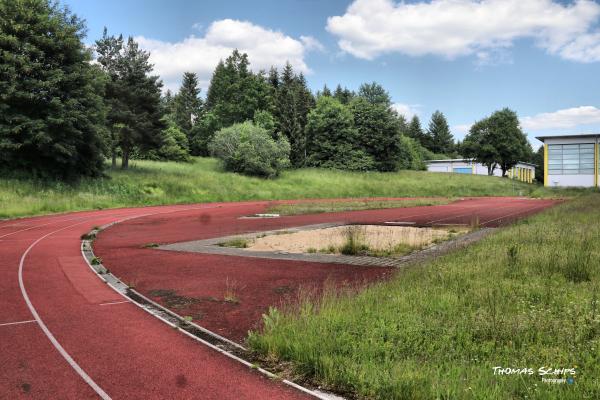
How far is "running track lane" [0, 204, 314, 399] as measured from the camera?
4598 millimetres

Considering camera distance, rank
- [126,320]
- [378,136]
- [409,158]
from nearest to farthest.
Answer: [126,320]
[378,136]
[409,158]

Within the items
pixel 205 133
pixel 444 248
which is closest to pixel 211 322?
pixel 444 248

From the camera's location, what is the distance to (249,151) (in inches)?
2136

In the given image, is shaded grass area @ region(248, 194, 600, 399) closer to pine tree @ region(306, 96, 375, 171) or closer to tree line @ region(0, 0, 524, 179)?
tree line @ region(0, 0, 524, 179)

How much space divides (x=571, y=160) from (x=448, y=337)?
7379 centimetres

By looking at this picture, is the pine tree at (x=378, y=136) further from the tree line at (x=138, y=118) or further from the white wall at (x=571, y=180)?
the white wall at (x=571, y=180)

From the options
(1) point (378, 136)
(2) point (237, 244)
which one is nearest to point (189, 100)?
(1) point (378, 136)

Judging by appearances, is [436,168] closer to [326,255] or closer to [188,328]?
[326,255]

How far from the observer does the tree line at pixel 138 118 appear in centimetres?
3033

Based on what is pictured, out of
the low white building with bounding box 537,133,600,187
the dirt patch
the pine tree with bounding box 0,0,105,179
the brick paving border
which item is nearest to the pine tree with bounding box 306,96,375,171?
the low white building with bounding box 537,133,600,187

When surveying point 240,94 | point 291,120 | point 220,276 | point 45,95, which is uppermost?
point 240,94

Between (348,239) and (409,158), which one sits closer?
(348,239)

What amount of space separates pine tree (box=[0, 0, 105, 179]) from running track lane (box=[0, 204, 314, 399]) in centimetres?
2389

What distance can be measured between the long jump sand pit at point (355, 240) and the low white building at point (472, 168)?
273 feet
